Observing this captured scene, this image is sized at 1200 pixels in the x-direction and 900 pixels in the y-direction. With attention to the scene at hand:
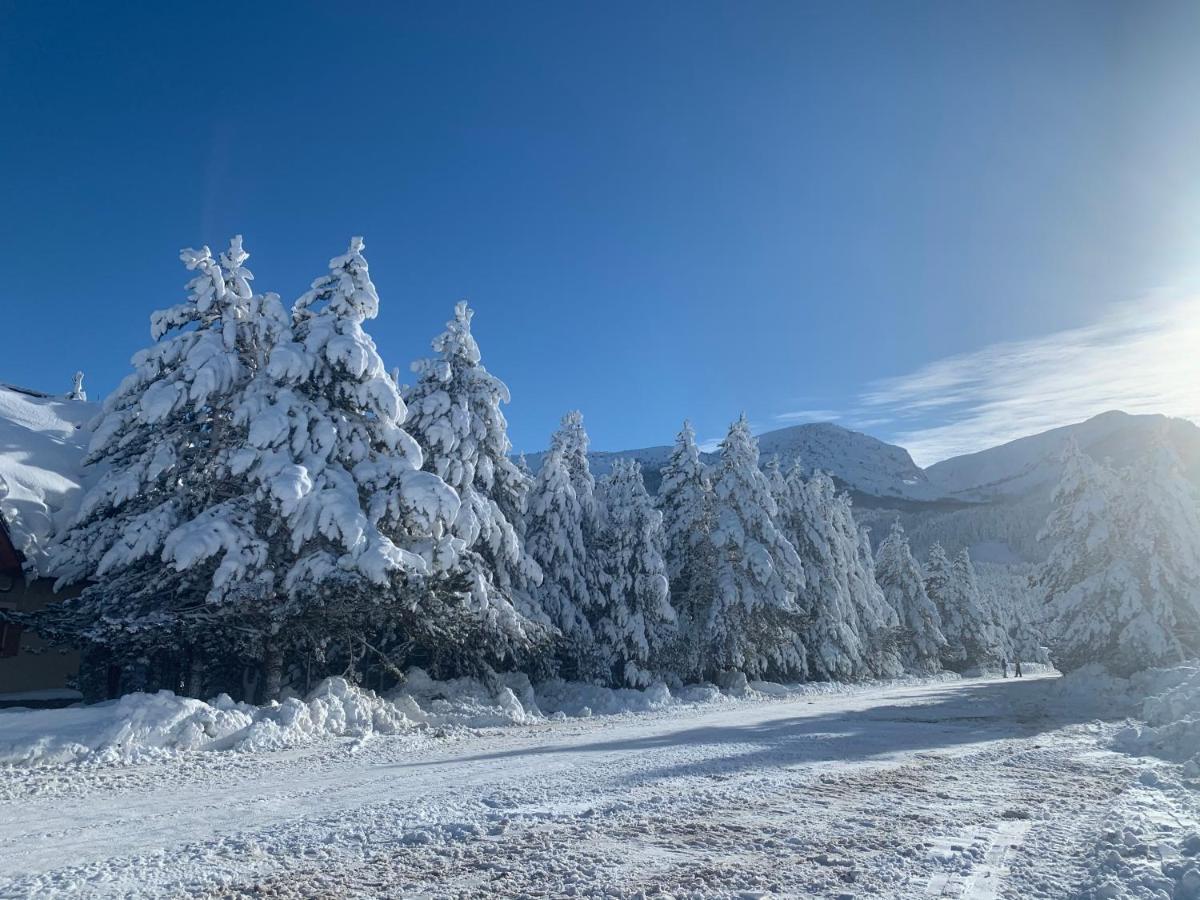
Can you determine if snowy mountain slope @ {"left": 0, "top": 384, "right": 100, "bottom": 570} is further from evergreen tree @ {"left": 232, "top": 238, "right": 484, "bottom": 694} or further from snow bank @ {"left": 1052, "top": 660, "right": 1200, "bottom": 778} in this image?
snow bank @ {"left": 1052, "top": 660, "right": 1200, "bottom": 778}

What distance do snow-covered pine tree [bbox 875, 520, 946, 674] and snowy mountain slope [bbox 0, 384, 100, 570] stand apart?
45423 millimetres

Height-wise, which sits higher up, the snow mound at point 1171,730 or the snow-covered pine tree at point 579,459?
the snow-covered pine tree at point 579,459

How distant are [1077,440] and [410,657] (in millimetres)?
27487

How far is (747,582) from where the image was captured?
98.0ft

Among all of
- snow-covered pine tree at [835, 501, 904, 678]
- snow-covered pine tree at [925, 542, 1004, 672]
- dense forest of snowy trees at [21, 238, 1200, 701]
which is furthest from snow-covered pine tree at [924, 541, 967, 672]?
dense forest of snowy trees at [21, 238, 1200, 701]

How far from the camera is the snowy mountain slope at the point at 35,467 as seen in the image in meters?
17.2

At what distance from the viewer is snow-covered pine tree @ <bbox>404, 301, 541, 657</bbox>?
67.4 feet

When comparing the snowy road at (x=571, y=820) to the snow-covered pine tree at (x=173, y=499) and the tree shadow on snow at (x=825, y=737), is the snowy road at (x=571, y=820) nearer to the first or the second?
the tree shadow on snow at (x=825, y=737)

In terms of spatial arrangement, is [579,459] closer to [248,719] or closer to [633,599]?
[633,599]

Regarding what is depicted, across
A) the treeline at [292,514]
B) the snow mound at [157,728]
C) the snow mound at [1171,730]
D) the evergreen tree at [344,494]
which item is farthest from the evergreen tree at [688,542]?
the snow mound at [157,728]

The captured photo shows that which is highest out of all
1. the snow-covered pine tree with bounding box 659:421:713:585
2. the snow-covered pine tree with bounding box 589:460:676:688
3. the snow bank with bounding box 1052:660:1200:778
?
the snow-covered pine tree with bounding box 659:421:713:585

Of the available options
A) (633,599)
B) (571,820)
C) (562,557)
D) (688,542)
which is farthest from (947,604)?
(571,820)

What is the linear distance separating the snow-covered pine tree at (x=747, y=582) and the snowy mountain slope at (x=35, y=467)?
69.9 feet

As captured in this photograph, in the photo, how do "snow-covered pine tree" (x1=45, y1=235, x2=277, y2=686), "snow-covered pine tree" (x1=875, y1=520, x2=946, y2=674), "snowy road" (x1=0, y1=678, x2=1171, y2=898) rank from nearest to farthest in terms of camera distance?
"snowy road" (x1=0, y1=678, x2=1171, y2=898) < "snow-covered pine tree" (x1=45, y1=235, x2=277, y2=686) < "snow-covered pine tree" (x1=875, y1=520, x2=946, y2=674)
